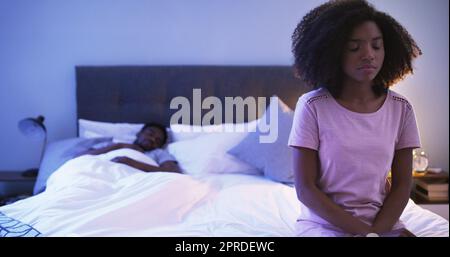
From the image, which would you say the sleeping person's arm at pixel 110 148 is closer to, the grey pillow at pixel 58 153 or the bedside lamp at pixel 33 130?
the grey pillow at pixel 58 153

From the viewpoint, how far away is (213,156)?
2131 millimetres

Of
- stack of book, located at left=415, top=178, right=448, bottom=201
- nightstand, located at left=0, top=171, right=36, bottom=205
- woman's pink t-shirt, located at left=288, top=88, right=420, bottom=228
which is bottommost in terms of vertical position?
nightstand, located at left=0, top=171, right=36, bottom=205

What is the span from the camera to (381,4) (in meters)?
1.20

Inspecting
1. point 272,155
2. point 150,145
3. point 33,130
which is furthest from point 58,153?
point 272,155

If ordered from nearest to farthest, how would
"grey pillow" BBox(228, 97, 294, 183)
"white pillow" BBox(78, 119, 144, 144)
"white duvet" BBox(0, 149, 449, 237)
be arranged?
"white duvet" BBox(0, 149, 449, 237) → "grey pillow" BBox(228, 97, 294, 183) → "white pillow" BBox(78, 119, 144, 144)

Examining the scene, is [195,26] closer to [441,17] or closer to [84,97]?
[84,97]

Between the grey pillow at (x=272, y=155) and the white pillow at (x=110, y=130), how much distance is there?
70 centimetres

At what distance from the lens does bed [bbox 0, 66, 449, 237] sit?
125cm

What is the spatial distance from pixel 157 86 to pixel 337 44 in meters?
1.50

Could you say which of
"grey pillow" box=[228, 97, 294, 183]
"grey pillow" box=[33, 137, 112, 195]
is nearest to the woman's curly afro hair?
"grey pillow" box=[228, 97, 294, 183]

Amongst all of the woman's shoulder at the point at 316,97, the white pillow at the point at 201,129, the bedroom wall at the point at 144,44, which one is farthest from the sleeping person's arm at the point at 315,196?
the white pillow at the point at 201,129

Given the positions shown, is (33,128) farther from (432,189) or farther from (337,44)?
(432,189)

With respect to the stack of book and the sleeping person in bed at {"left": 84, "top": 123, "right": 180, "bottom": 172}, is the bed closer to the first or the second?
the sleeping person in bed at {"left": 84, "top": 123, "right": 180, "bottom": 172}
